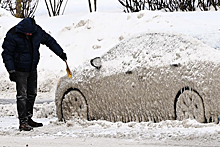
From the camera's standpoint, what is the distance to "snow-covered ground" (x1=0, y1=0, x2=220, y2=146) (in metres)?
5.89

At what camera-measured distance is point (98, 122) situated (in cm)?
738

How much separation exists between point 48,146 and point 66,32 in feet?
46.3

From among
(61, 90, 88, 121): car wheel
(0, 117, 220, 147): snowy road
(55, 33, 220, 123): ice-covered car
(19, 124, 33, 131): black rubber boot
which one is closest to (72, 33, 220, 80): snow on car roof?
(55, 33, 220, 123): ice-covered car

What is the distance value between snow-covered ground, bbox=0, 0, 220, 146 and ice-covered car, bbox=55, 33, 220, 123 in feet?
0.63

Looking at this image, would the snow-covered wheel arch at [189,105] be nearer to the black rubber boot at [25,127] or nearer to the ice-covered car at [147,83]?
the ice-covered car at [147,83]

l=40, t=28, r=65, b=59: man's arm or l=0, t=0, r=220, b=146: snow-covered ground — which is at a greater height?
l=40, t=28, r=65, b=59: man's arm

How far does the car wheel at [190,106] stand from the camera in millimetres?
6566

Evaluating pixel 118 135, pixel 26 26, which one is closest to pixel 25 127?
pixel 26 26

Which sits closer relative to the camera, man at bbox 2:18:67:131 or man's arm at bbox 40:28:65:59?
man at bbox 2:18:67:131

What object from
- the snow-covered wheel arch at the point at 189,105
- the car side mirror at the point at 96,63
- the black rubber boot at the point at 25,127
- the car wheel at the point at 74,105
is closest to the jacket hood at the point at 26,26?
the car side mirror at the point at 96,63

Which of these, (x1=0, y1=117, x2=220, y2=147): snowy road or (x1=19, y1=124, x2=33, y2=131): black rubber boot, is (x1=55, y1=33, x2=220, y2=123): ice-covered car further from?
(x1=19, y1=124, x2=33, y2=131): black rubber boot

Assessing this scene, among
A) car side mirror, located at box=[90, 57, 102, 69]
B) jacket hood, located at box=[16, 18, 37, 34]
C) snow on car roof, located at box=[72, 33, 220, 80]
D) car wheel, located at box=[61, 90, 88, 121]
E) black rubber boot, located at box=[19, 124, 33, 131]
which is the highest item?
jacket hood, located at box=[16, 18, 37, 34]

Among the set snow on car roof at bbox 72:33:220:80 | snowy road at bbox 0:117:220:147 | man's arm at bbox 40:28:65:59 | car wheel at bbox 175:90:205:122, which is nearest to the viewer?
snowy road at bbox 0:117:220:147

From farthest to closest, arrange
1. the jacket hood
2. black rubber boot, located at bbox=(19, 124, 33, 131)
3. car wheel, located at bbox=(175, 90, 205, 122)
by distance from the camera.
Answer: the jacket hood
black rubber boot, located at bbox=(19, 124, 33, 131)
car wheel, located at bbox=(175, 90, 205, 122)
